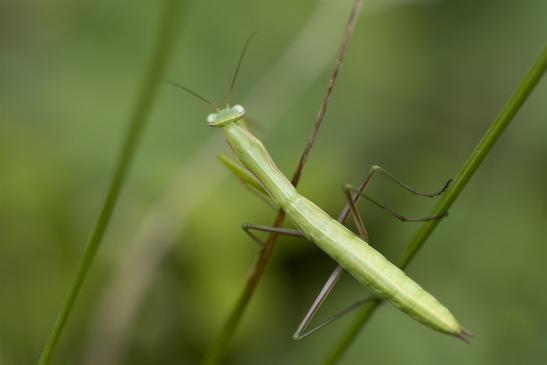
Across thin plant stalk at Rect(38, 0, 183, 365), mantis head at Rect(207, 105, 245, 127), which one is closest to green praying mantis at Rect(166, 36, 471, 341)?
mantis head at Rect(207, 105, 245, 127)

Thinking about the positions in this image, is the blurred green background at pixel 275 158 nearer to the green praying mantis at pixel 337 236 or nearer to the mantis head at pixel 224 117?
the green praying mantis at pixel 337 236

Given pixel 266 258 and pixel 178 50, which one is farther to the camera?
pixel 178 50

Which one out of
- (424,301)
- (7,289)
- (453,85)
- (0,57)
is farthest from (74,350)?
(453,85)

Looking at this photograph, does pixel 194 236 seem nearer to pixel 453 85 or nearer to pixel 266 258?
pixel 266 258

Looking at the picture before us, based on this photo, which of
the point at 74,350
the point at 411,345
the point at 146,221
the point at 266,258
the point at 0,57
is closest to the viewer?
the point at 266,258

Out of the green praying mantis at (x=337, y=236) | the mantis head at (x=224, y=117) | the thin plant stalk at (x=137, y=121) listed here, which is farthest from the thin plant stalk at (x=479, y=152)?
the mantis head at (x=224, y=117)

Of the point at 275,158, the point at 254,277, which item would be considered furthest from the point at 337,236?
the point at 275,158
